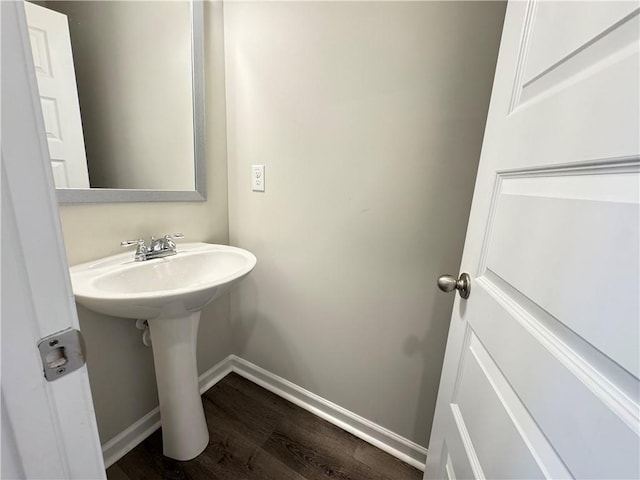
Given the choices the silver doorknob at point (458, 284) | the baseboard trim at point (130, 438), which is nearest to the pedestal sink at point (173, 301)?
the baseboard trim at point (130, 438)

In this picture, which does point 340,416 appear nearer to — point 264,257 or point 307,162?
point 264,257

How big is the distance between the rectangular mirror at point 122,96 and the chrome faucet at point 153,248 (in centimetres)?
15

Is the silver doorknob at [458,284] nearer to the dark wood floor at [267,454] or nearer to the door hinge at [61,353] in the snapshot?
the door hinge at [61,353]

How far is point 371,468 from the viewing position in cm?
107

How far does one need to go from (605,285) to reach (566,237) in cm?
8

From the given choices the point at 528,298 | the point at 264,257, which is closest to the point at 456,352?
the point at 528,298

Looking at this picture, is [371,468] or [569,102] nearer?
[569,102]

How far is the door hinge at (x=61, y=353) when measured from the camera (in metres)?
0.28

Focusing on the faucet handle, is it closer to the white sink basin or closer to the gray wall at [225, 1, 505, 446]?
the white sink basin

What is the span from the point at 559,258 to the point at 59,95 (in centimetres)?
130

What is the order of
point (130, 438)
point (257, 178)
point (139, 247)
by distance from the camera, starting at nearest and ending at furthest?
point (139, 247), point (130, 438), point (257, 178)

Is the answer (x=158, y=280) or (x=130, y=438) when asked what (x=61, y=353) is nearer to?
(x=158, y=280)

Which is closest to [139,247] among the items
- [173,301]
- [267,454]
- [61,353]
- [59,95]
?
[173,301]

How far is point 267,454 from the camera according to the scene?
43.2 inches
